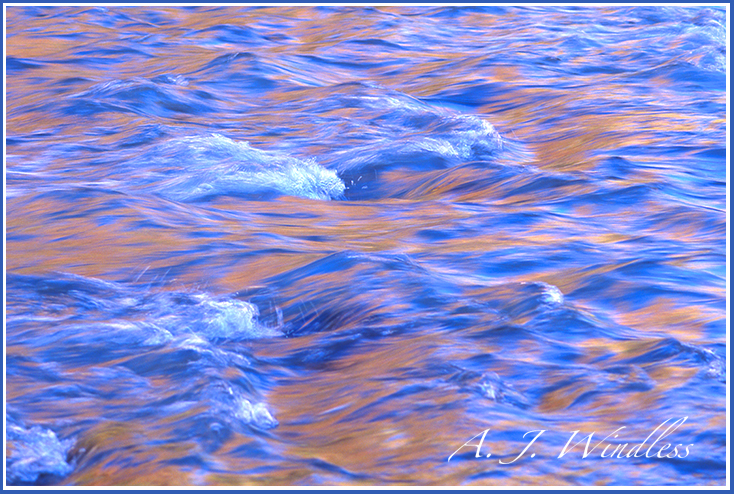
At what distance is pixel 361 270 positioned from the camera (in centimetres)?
362

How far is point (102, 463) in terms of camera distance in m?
2.33

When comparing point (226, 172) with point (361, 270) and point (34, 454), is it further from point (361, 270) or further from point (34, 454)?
point (34, 454)

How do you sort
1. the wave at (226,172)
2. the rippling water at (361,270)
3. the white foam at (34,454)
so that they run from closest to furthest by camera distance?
the white foam at (34,454), the rippling water at (361,270), the wave at (226,172)

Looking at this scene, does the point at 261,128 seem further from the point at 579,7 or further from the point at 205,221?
the point at 579,7

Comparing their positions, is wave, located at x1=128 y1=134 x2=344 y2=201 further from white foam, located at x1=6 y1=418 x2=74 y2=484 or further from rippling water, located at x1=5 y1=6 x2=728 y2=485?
white foam, located at x1=6 y1=418 x2=74 y2=484

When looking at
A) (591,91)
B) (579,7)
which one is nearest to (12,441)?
(591,91)

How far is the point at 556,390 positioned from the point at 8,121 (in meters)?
4.77

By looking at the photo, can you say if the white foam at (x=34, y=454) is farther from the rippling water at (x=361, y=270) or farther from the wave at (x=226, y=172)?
the wave at (x=226, y=172)
